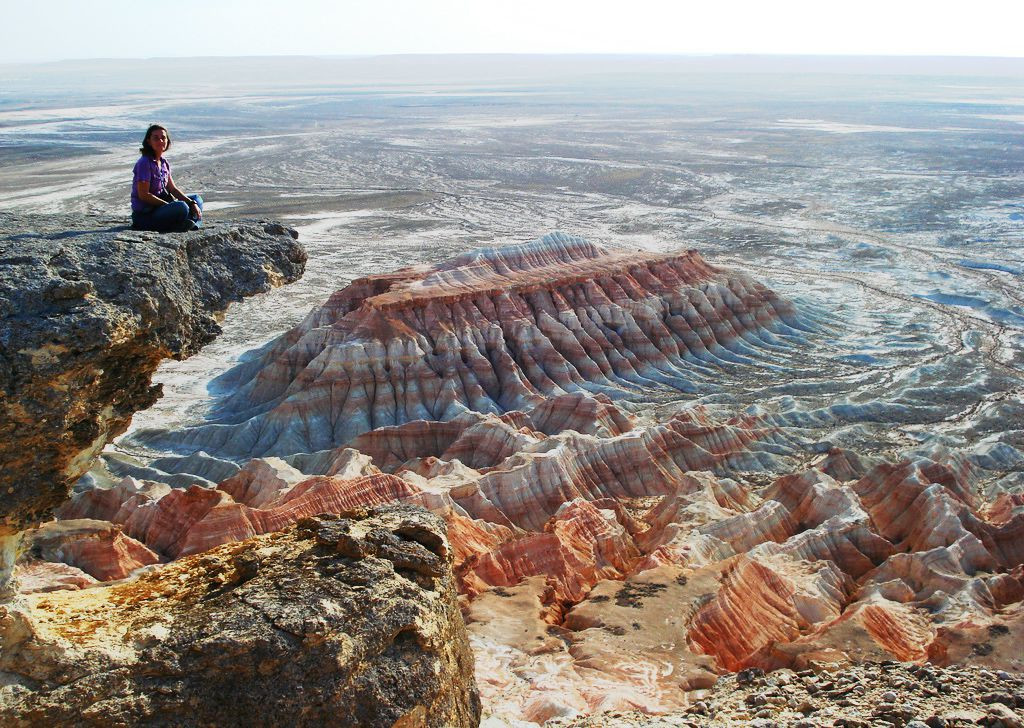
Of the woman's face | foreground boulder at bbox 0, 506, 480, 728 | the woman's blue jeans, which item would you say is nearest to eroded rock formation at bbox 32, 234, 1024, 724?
foreground boulder at bbox 0, 506, 480, 728

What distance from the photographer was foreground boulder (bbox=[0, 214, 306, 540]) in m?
6.70

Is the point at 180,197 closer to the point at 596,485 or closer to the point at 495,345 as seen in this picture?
the point at 596,485

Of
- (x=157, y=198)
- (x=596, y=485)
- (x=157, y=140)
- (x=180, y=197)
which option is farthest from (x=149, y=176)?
(x=596, y=485)

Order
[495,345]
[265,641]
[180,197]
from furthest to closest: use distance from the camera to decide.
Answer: [495,345] → [180,197] → [265,641]

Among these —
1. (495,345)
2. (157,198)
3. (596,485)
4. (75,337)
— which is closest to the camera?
(75,337)

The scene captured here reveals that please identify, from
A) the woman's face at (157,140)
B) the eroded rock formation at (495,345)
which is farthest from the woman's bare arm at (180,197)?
the eroded rock formation at (495,345)

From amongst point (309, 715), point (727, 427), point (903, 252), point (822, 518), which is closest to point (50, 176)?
point (903, 252)

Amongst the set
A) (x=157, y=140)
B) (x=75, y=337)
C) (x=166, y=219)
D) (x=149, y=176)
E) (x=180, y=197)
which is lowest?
(x=75, y=337)

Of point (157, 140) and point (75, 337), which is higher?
point (157, 140)

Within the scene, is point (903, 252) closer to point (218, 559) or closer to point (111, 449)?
point (111, 449)

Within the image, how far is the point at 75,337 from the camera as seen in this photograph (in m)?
6.79

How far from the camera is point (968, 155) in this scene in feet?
356

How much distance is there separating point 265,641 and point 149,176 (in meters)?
4.50

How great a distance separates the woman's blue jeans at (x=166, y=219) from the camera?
884cm
